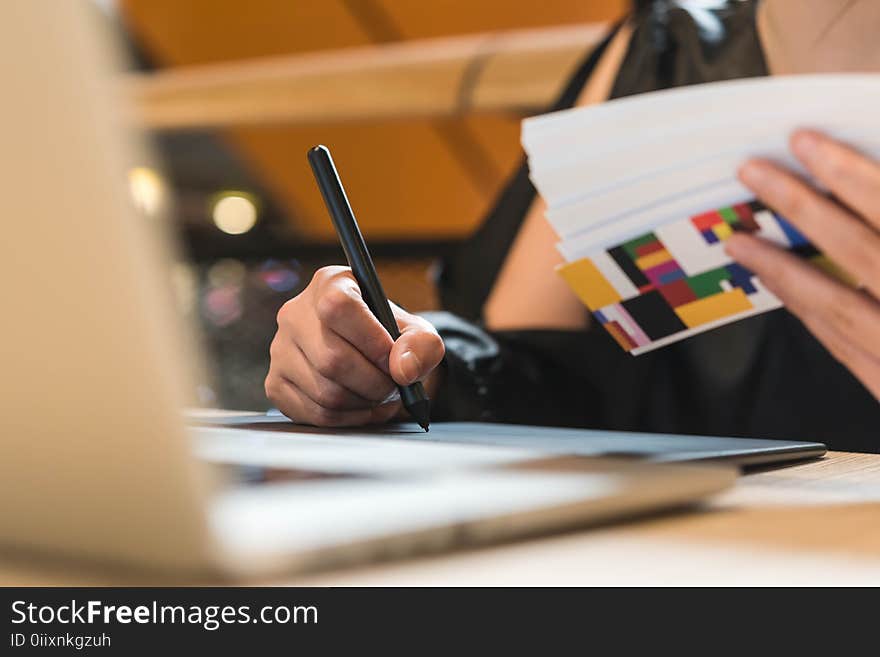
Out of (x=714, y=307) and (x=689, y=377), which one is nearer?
(x=714, y=307)

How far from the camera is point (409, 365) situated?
0.44 metres

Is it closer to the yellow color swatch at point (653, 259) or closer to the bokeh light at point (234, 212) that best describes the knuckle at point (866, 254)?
the yellow color swatch at point (653, 259)

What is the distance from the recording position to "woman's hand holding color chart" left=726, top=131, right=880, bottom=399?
368mm

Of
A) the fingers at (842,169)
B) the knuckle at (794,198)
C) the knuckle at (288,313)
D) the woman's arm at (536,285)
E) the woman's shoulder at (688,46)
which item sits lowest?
the fingers at (842,169)

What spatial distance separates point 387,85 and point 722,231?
1001 mm

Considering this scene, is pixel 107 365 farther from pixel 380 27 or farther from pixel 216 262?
pixel 380 27

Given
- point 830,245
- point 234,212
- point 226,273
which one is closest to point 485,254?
point 830,245

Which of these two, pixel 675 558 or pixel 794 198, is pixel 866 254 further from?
pixel 675 558

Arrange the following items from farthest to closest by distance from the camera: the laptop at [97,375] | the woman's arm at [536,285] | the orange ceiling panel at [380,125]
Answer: the orange ceiling panel at [380,125] < the woman's arm at [536,285] < the laptop at [97,375]

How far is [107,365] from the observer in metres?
0.14

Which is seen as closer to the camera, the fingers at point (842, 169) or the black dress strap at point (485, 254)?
the fingers at point (842, 169)

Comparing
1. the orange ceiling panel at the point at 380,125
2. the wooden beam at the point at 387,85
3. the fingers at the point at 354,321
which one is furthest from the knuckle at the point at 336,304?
the orange ceiling panel at the point at 380,125

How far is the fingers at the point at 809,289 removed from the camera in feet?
1.35
